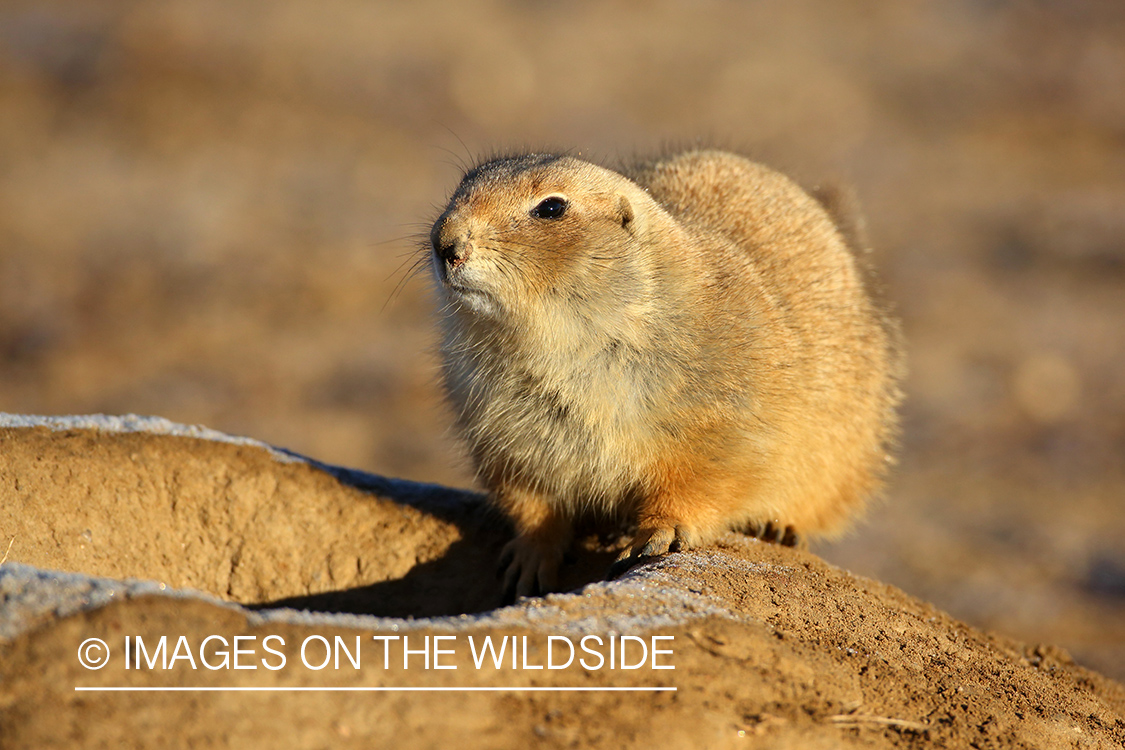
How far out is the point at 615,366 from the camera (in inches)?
210

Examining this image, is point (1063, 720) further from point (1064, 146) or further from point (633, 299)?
point (1064, 146)

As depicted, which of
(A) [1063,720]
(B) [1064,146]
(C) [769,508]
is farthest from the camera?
(B) [1064,146]

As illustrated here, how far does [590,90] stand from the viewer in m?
21.0

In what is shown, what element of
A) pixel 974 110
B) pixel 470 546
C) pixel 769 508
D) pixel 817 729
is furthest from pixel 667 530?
pixel 974 110

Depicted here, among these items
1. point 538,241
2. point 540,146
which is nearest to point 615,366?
point 538,241

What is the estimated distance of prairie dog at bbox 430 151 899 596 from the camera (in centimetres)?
520

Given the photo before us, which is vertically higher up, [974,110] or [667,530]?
[974,110]

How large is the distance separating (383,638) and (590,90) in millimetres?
18576

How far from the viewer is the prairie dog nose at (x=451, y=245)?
499 cm

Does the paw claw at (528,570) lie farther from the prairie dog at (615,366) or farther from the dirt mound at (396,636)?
the dirt mound at (396,636)
